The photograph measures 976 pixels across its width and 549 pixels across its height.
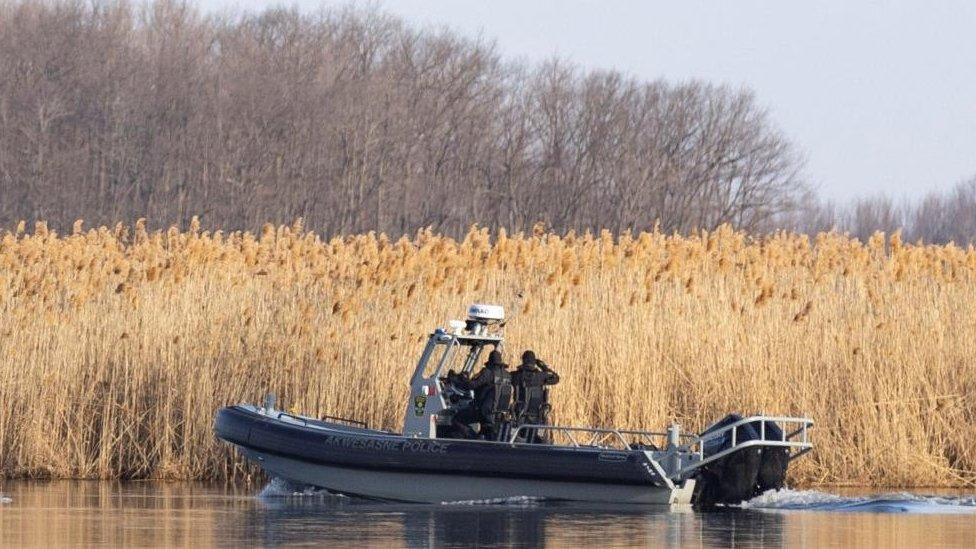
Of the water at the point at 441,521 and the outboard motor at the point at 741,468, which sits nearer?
the water at the point at 441,521

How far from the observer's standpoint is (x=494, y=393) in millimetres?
14758

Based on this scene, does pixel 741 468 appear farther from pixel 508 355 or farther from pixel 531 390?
pixel 508 355

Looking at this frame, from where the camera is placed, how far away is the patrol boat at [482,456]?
14258 mm

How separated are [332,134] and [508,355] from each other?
3952 centimetres

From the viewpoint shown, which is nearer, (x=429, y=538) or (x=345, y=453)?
(x=429, y=538)

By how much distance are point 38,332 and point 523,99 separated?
150 ft

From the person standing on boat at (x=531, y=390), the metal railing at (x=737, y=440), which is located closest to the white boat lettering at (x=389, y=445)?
the person standing on boat at (x=531, y=390)

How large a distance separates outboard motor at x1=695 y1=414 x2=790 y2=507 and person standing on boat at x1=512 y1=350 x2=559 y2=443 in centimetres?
130

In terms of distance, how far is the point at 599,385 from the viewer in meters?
16.8

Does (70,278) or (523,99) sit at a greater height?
(523,99)

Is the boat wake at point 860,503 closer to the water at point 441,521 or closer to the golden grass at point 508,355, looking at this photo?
the water at point 441,521

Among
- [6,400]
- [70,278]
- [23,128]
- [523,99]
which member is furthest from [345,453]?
[523,99]

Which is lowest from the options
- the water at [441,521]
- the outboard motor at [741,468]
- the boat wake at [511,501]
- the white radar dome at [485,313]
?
the water at [441,521]

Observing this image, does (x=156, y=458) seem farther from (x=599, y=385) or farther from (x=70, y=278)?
(x=599, y=385)
